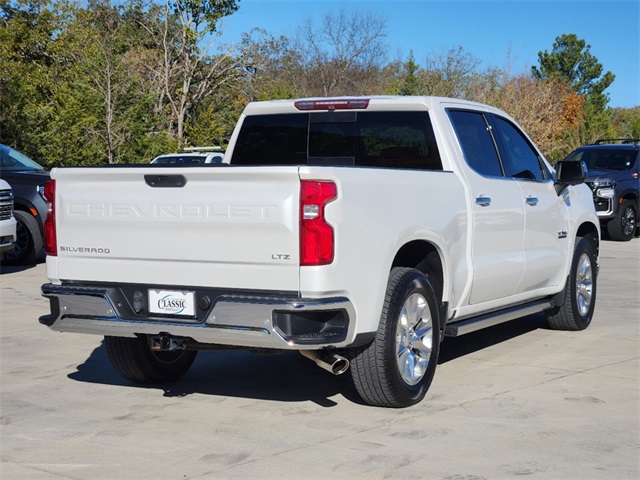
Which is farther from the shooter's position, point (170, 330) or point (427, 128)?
point (427, 128)

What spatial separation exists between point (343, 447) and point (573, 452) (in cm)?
122

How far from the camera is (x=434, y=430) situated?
5.77 meters

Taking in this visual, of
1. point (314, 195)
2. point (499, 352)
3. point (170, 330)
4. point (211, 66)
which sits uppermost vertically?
point (211, 66)

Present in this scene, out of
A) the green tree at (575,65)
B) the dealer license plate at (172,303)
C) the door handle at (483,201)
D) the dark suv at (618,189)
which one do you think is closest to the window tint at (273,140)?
the door handle at (483,201)

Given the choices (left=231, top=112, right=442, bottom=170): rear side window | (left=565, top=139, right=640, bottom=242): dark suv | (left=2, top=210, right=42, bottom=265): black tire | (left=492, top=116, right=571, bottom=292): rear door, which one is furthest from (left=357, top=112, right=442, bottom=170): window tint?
(left=565, top=139, right=640, bottom=242): dark suv

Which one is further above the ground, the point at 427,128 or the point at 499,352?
the point at 427,128

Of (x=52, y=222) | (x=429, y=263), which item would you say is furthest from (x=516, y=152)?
(x=52, y=222)

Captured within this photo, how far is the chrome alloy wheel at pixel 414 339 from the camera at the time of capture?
6.21 m

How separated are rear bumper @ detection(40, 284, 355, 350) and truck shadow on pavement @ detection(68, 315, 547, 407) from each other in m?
0.99

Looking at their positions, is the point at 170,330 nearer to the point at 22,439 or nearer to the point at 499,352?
the point at 22,439

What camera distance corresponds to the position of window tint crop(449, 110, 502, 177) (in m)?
7.42

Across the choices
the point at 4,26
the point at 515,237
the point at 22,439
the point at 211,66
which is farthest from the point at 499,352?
the point at 4,26

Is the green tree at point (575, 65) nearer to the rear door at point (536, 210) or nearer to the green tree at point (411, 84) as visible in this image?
the green tree at point (411, 84)

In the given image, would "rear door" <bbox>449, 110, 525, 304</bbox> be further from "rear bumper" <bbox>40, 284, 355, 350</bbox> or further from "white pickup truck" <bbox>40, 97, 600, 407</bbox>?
"rear bumper" <bbox>40, 284, 355, 350</bbox>
